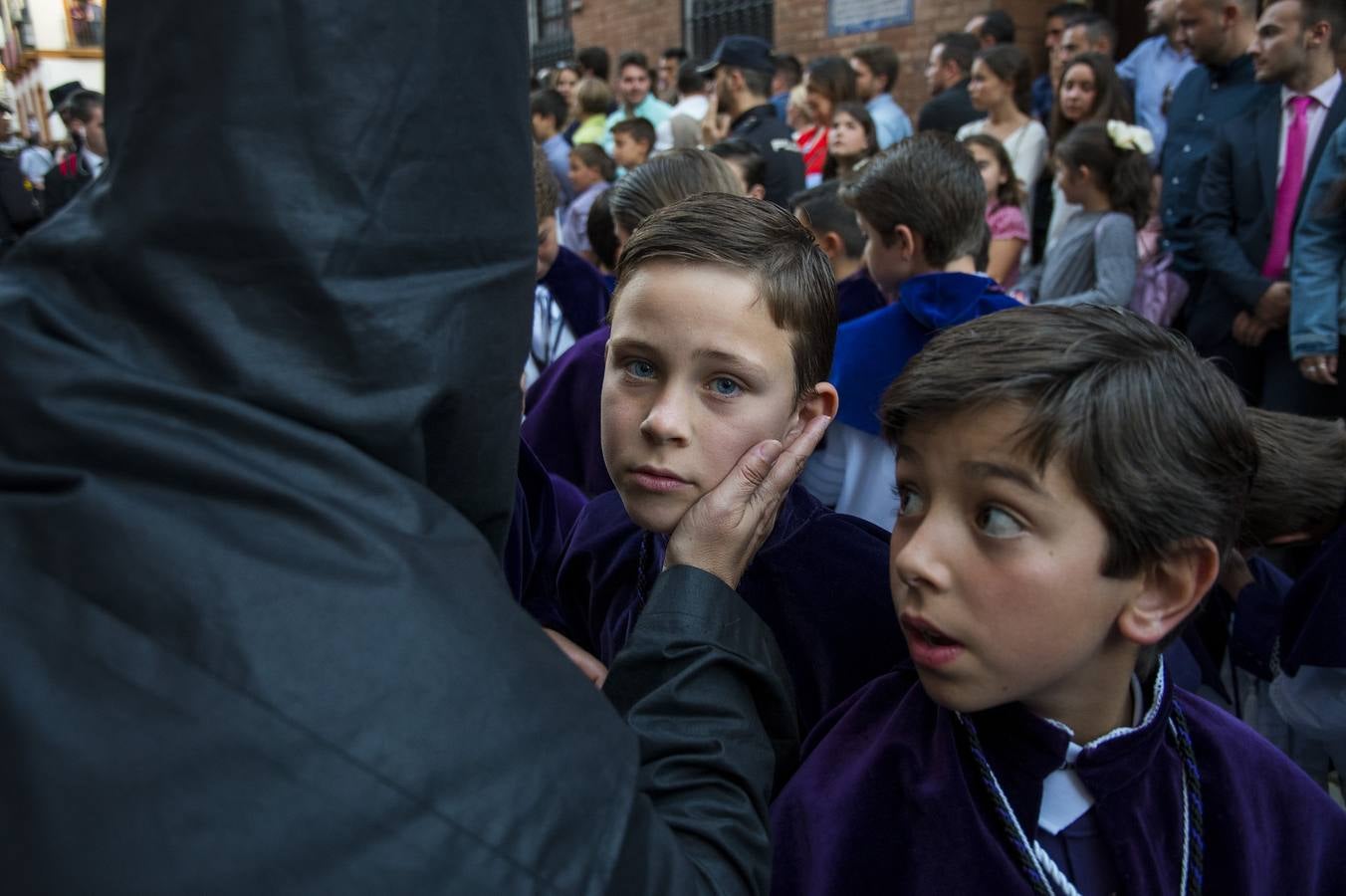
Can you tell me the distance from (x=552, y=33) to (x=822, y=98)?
10.8 metres

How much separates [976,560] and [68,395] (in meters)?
0.96

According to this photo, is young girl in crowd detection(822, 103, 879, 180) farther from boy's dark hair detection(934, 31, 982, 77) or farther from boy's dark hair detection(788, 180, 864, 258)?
boy's dark hair detection(788, 180, 864, 258)

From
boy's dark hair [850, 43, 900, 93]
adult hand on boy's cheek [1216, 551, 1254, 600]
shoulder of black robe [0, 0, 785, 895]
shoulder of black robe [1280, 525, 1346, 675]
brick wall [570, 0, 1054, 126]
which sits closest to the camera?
shoulder of black robe [0, 0, 785, 895]

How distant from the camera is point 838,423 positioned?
3.13 metres

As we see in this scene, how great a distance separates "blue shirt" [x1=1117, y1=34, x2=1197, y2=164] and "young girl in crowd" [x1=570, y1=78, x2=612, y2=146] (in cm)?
429

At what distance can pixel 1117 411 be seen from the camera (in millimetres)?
1352

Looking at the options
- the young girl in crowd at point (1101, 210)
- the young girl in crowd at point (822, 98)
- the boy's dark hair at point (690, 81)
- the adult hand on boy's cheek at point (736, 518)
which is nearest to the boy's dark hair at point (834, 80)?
the young girl in crowd at point (822, 98)

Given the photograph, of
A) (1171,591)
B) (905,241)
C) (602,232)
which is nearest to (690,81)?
(602,232)

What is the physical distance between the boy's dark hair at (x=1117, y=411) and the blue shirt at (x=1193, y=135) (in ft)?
12.7

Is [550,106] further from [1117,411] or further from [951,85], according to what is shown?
[1117,411]

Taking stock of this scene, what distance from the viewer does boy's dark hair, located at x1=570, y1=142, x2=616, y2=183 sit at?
23.9 feet

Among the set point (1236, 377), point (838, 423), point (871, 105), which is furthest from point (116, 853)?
point (871, 105)

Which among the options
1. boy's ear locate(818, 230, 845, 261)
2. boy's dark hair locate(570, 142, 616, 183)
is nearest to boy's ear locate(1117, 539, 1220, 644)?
boy's ear locate(818, 230, 845, 261)

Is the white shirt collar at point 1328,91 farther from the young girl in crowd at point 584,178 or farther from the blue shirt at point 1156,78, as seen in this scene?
the young girl in crowd at point 584,178
